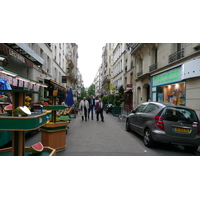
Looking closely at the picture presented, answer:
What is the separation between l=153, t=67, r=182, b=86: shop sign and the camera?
1145cm

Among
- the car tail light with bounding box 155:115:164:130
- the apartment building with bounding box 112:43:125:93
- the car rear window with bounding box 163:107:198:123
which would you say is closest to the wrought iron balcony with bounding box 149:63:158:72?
the apartment building with bounding box 112:43:125:93

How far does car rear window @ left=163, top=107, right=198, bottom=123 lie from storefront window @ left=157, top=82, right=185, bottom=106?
6625mm

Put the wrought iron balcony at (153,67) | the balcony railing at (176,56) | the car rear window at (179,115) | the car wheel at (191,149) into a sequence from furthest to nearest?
the wrought iron balcony at (153,67)
the balcony railing at (176,56)
the car wheel at (191,149)
the car rear window at (179,115)

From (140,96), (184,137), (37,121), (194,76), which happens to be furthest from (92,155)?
(140,96)

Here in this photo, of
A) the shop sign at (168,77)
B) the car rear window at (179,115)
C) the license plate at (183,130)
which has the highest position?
the shop sign at (168,77)

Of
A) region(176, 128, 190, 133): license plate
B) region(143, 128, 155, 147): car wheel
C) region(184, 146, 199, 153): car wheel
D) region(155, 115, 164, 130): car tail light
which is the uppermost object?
region(155, 115, 164, 130): car tail light

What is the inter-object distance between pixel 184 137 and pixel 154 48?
43.2 feet

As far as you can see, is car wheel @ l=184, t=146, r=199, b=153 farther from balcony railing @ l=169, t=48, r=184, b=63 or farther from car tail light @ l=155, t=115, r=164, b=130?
balcony railing @ l=169, t=48, r=184, b=63

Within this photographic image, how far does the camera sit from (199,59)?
29.4ft

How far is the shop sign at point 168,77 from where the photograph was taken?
11451mm

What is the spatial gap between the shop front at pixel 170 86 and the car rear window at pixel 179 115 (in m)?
6.41

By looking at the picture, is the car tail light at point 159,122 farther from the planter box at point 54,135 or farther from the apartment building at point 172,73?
the apartment building at point 172,73

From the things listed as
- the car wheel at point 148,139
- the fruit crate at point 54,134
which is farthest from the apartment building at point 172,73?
the fruit crate at point 54,134

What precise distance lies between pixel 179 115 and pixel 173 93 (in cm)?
819
